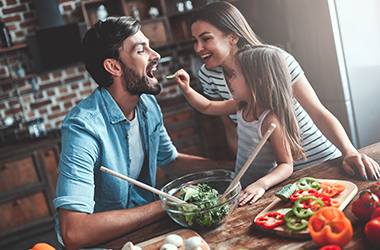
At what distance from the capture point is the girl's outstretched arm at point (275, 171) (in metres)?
1.06

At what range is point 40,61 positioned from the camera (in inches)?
125

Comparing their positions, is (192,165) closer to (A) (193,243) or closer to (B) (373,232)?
(A) (193,243)

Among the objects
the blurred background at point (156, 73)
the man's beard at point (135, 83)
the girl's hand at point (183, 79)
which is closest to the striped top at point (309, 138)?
the girl's hand at point (183, 79)

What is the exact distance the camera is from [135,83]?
149 centimetres

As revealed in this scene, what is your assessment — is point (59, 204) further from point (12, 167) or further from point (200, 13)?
point (12, 167)

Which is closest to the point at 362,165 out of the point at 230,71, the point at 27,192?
the point at 230,71

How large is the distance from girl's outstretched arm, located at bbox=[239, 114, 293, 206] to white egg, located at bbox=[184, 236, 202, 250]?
249 mm

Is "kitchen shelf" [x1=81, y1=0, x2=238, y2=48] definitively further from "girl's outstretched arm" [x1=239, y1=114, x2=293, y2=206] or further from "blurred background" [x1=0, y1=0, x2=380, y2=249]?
"girl's outstretched arm" [x1=239, y1=114, x2=293, y2=206]

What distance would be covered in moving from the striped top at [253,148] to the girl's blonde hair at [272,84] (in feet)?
0.18

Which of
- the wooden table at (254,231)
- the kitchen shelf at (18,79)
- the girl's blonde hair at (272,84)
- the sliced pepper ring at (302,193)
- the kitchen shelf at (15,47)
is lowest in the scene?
the wooden table at (254,231)

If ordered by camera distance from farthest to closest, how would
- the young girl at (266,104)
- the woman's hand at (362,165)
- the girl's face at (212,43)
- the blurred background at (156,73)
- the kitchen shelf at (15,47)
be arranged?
the kitchen shelf at (15,47)
the blurred background at (156,73)
the girl's face at (212,43)
the young girl at (266,104)
the woman's hand at (362,165)

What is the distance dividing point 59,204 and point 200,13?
1.00 meters

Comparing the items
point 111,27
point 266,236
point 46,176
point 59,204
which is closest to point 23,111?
point 46,176

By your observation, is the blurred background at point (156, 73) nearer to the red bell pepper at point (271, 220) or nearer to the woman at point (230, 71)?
the woman at point (230, 71)
